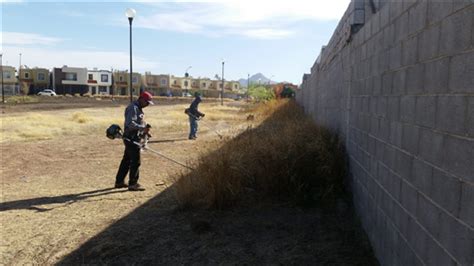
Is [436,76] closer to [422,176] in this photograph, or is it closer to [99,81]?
[422,176]

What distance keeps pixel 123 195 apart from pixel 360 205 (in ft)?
13.2

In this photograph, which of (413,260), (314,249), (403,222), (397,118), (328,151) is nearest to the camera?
(413,260)

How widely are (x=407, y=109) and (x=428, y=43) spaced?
2.06 feet

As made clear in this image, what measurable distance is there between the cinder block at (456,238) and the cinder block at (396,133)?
1141 millimetres

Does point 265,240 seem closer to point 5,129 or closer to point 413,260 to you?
point 413,260

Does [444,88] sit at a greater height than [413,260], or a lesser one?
greater

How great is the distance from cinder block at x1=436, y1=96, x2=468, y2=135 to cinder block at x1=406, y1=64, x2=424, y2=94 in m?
0.44

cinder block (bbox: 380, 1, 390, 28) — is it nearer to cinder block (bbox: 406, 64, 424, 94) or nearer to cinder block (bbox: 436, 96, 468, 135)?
cinder block (bbox: 406, 64, 424, 94)

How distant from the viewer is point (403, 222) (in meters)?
3.64

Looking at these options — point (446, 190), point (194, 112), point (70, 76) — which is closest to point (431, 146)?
point (446, 190)

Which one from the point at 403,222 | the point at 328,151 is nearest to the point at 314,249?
the point at 403,222

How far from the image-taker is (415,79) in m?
3.46

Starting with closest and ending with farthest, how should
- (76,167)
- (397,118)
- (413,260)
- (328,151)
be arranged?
(413,260)
(397,118)
(328,151)
(76,167)

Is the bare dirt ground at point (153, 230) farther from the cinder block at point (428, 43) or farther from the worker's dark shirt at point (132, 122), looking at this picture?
the cinder block at point (428, 43)
